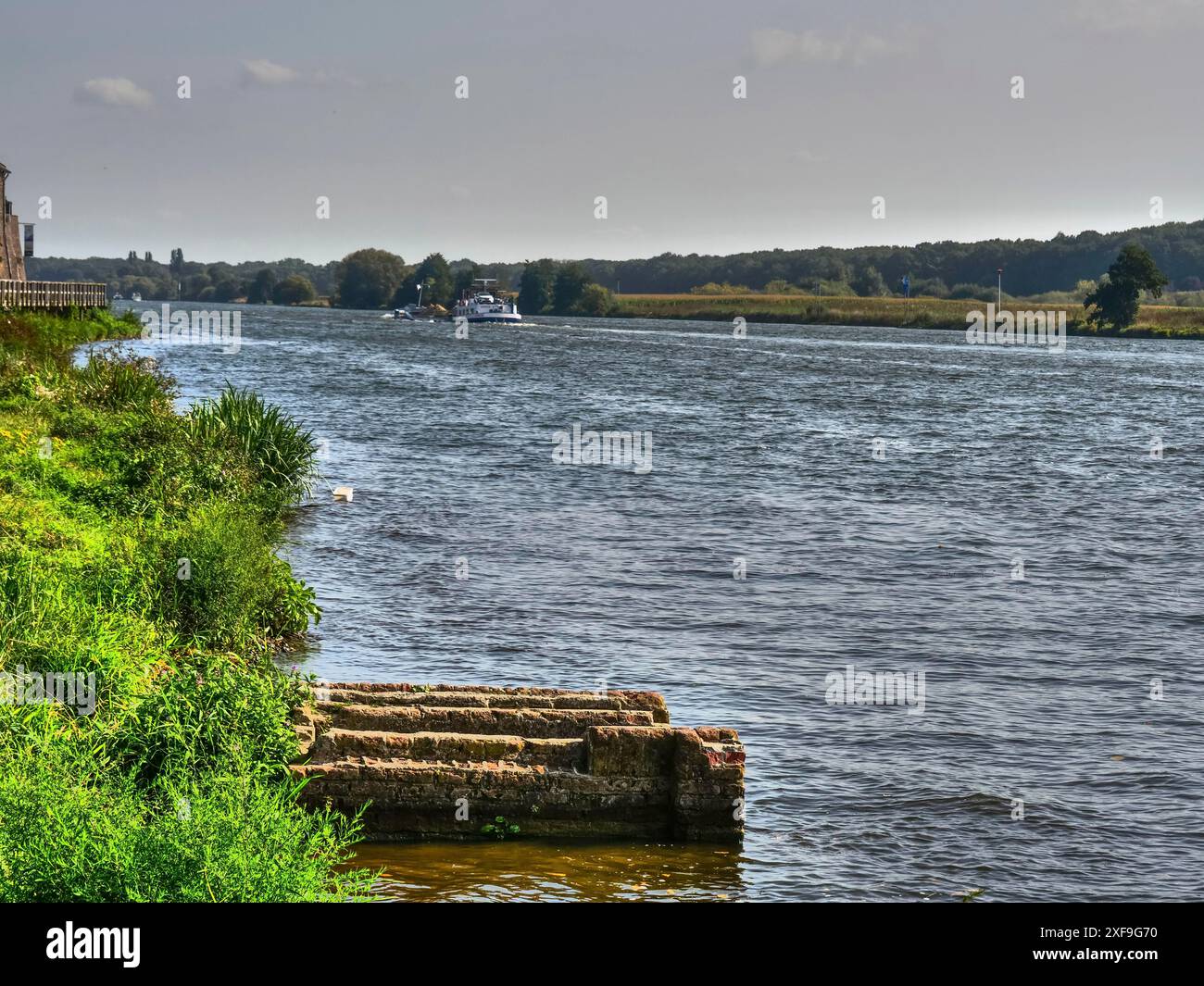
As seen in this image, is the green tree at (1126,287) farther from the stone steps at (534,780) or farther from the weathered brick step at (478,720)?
the stone steps at (534,780)

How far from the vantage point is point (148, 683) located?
1209 centimetres

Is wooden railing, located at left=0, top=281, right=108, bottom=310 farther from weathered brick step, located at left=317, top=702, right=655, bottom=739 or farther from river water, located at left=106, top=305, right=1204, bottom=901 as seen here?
weathered brick step, located at left=317, top=702, right=655, bottom=739

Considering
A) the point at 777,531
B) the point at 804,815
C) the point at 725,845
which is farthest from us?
the point at 777,531

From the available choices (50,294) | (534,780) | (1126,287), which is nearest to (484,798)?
(534,780)

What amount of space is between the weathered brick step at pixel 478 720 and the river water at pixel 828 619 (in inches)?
49.6

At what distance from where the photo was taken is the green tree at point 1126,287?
139375 millimetres

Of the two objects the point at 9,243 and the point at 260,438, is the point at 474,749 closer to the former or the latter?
the point at 260,438

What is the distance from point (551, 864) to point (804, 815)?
2910 mm

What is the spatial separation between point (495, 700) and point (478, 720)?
632 millimetres

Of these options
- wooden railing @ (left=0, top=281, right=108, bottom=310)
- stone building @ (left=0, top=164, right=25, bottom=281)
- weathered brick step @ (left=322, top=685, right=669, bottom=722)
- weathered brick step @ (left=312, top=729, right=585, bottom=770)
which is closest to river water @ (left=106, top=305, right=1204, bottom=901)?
weathered brick step @ (left=312, top=729, right=585, bottom=770)

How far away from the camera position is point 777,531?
30.9 m

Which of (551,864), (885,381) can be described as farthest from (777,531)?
(885,381)
